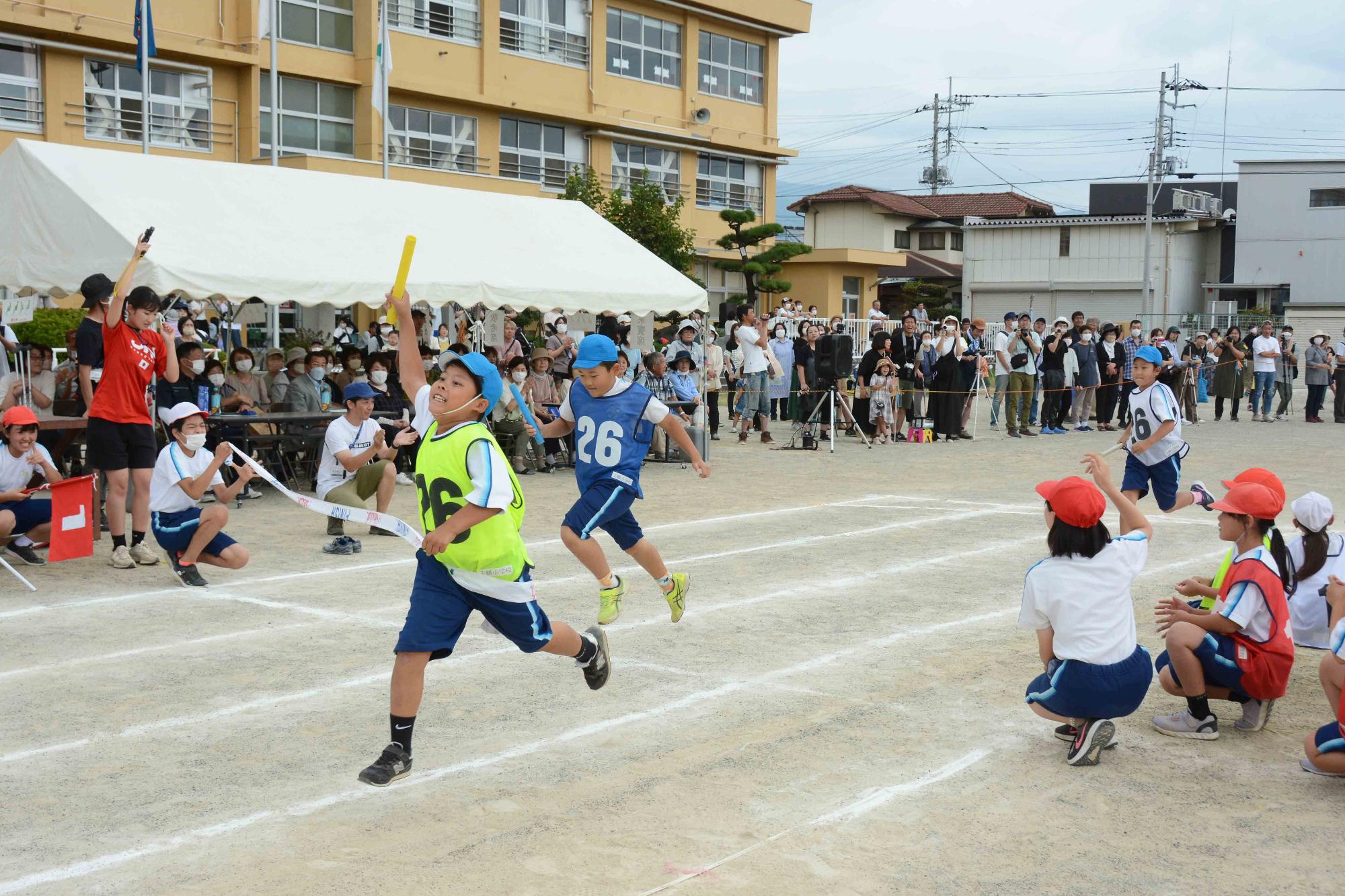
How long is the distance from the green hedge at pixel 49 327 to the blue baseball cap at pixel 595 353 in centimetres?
1977

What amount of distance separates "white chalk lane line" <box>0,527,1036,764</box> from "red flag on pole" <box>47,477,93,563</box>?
3.33m

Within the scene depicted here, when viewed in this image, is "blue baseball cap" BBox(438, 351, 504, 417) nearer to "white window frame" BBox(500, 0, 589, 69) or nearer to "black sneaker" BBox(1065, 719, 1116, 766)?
"black sneaker" BBox(1065, 719, 1116, 766)

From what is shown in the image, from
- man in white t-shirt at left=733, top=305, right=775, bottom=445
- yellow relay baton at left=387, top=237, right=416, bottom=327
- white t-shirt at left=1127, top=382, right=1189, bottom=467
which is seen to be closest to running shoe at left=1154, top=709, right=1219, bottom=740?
yellow relay baton at left=387, top=237, right=416, bottom=327

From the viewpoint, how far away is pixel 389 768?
4.91 metres

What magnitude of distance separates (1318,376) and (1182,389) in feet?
9.54

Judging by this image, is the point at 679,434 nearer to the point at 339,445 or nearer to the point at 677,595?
the point at 677,595

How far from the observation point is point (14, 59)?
2734 centimetres

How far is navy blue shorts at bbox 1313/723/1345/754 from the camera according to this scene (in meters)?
5.00

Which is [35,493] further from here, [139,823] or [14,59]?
[14,59]

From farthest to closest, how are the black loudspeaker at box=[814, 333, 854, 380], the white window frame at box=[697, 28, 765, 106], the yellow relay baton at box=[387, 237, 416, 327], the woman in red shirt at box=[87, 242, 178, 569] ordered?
the white window frame at box=[697, 28, 765, 106], the black loudspeaker at box=[814, 333, 854, 380], the woman in red shirt at box=[87, 242, 178, 569], the yellow relay baton at box=[387, 237, 416, 327]

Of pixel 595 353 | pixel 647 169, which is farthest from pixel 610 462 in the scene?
pixel 647 169

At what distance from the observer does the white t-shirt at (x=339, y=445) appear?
1083 cm

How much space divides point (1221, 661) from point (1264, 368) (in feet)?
78.6

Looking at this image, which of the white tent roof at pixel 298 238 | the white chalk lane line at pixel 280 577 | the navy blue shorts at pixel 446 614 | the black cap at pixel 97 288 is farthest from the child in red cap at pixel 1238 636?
the white tent roof at pixel 298 238
